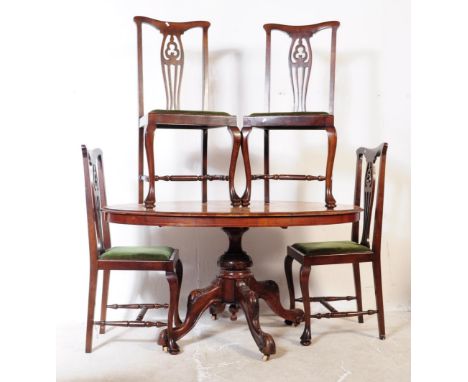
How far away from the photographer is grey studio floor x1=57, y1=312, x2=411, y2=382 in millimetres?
2078

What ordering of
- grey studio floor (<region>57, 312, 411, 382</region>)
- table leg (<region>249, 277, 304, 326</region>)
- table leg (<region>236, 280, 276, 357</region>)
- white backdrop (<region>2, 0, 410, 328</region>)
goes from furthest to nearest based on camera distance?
white backdrop (<region>2, 0, 410, 328</region>), table leg (<region>249, 277, 304, 326</region>), table leg (<region>236, 280, 276, 357</region>), grey studio floor (<region>57, 312, 411, 382</region>)

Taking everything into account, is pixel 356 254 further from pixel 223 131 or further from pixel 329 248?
pixel 223 131

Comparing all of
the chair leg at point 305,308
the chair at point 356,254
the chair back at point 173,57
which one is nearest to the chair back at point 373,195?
the chair at point 356,254

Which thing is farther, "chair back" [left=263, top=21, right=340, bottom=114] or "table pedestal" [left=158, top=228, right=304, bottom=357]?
"chair back" [left=263, top=21, right=340, bottom=114]

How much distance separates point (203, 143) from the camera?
115 inches

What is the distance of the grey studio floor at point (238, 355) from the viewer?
2.08 meters

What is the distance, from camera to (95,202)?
2.49 metres

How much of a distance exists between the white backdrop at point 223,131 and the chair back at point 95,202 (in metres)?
0.34

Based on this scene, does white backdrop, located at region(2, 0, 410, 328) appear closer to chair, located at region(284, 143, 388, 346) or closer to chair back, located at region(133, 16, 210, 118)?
chair back, located at region(133, 16, 210, 118)

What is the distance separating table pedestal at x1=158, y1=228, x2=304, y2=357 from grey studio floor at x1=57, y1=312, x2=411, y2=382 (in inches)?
3.4

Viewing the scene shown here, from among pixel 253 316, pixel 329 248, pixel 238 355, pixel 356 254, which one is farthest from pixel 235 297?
pixel 356 254

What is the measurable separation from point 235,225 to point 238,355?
2.25 feet

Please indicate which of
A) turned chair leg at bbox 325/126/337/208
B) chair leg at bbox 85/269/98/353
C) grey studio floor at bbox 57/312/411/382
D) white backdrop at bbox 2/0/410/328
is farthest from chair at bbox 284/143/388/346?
chair leg at bbox 85/269/98/353

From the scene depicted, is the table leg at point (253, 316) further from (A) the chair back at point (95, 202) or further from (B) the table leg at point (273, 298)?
(A) the chair back at point (95, 202)
